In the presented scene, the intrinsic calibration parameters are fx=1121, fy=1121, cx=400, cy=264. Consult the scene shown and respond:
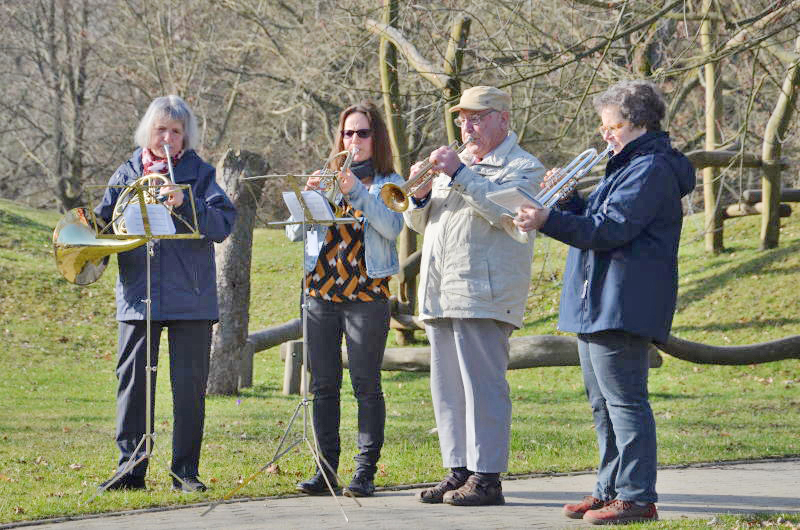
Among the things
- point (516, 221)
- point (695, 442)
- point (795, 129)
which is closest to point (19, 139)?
point (795, 129)

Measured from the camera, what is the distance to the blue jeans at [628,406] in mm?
5168

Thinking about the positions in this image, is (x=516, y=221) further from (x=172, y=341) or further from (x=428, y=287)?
(x=172, y=341)

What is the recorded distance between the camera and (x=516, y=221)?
525 cm

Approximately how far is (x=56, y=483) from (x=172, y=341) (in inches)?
47.6

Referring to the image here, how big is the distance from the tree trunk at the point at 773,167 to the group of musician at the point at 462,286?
9.37 meters

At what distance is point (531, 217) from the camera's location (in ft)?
17.0

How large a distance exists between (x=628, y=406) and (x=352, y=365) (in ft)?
5.19

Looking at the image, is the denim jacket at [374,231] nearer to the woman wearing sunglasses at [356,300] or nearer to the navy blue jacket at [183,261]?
the woman wearing sunglasses at [356,300]

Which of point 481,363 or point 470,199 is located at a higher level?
point 470,199

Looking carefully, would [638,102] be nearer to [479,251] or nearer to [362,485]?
[479,251]

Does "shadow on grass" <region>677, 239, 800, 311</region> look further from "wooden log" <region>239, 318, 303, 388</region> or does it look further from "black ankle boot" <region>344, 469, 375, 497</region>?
"black ankle boot" <region>344, 469, 375, 497</region>

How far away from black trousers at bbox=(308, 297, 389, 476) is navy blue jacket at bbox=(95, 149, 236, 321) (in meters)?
0.60

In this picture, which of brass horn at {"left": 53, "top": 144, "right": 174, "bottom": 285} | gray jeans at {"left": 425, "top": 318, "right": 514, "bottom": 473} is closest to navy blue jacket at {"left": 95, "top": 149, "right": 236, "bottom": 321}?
brass horn at {"left": 53, "top": 144, "right": 174, "bottom": 285}

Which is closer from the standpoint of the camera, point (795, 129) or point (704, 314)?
point (704, 314)
